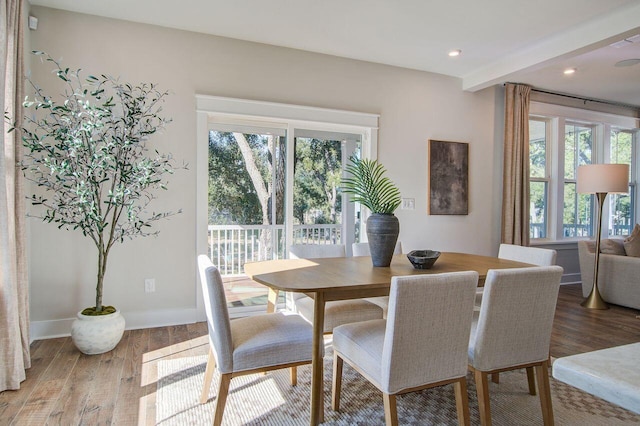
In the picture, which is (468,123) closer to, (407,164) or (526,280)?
(407,164)

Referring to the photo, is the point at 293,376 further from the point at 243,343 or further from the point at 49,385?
the point at 49,385

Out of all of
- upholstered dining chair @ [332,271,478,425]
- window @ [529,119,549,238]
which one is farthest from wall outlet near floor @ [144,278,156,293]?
window @ [529,119,549,238]

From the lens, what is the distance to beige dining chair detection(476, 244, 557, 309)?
8.46ft

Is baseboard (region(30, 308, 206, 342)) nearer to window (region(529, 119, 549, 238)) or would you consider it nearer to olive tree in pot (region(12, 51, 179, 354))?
olive tree in pot (region(12, 51, 179, 354))

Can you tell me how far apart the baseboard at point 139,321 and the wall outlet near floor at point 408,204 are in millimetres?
2456

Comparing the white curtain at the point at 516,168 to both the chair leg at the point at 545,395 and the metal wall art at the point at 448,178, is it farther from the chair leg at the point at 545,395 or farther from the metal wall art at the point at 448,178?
the chair leg at the point at 545,395

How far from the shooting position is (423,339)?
1.64 metres

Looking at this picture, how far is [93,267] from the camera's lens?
327 centimetres

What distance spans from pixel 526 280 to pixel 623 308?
3597 mm

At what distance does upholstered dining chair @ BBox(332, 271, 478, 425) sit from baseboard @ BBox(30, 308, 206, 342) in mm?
2268

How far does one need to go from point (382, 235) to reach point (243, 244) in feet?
6.48

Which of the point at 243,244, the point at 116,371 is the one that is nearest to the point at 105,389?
the point at 116,371

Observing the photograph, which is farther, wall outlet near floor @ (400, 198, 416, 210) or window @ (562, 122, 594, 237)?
window @ (562, 122, 594, 237)

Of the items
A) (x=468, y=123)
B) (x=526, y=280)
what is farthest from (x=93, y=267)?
(x=468, y=123)
